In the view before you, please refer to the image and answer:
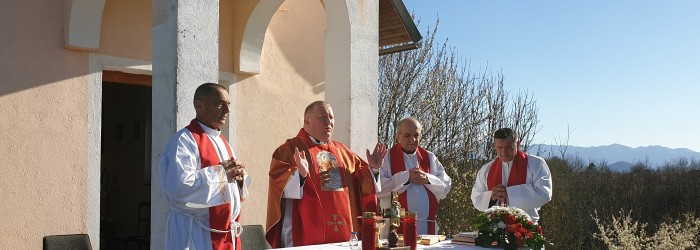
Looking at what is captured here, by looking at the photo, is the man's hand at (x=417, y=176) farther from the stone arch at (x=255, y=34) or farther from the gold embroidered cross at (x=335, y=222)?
the stone arch at (x=255, y=34)

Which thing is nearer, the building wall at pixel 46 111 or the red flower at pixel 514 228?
the red flower at pixel 514 228

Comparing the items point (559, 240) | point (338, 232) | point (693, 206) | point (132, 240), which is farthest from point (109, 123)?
point (693, 206)

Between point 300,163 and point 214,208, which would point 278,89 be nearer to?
point 300,163

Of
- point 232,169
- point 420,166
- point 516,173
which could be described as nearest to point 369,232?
point 232,169

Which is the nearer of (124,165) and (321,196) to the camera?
(321,196)

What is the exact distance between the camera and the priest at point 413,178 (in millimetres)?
6441

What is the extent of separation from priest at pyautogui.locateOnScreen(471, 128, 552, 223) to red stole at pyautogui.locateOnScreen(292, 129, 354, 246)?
4.47ft

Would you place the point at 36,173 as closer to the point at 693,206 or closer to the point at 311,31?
the point at 311,31

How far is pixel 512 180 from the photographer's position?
670 centimetres

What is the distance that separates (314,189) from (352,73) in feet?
4.64

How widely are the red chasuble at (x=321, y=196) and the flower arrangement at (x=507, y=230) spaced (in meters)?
1.15

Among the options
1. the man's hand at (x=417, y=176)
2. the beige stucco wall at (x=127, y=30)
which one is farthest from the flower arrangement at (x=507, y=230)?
the beige stucco wall at (x=127, y=30)

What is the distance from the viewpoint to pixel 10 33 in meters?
6.49

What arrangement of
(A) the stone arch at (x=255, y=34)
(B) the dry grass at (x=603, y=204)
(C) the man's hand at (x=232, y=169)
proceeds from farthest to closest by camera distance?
(B) the dry grass at (x=603, y=204) < (A) the stone arch at (x=255, y=34) < (C) the man's hand at (x=232, y=169)
